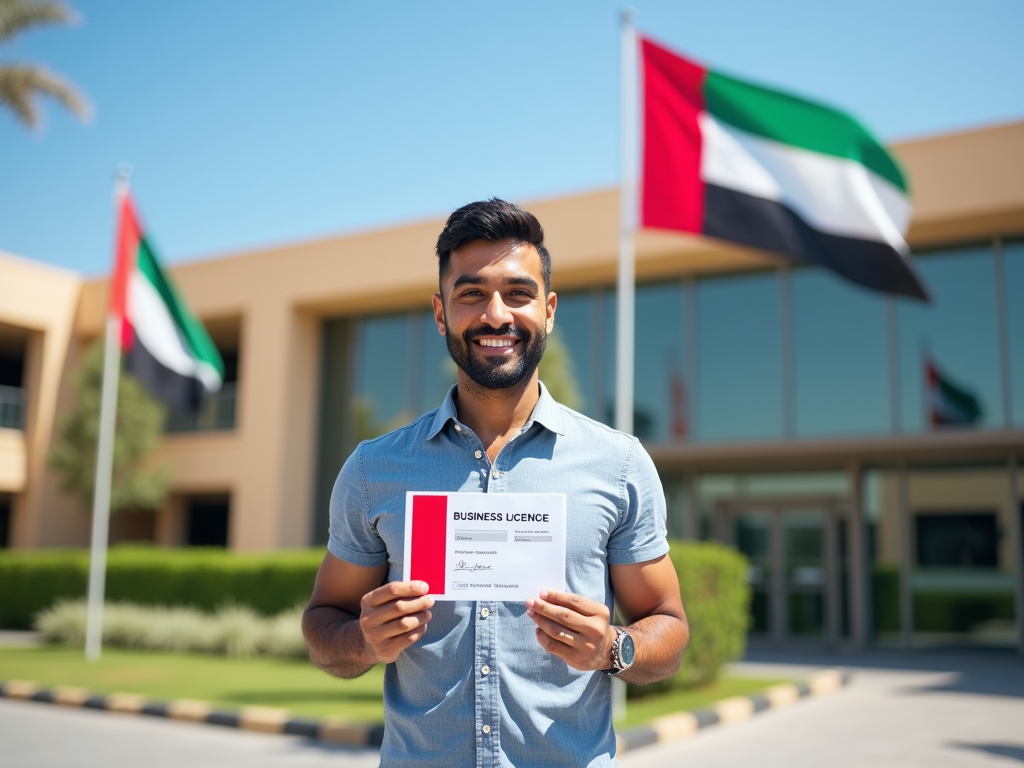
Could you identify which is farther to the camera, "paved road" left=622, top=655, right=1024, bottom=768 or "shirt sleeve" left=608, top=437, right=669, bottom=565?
"paved road" left=622, top=655, right=1024, bottom=768

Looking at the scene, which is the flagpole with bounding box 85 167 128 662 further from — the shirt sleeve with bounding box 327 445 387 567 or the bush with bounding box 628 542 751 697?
the shirt sleeve with bounding box 327 445 387 567

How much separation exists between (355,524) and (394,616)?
35 centimetres

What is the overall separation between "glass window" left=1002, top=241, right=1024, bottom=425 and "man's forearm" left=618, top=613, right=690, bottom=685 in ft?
51.7

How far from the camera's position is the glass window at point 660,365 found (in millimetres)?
18859

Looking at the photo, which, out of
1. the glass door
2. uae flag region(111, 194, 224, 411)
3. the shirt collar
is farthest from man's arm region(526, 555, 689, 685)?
the glass door

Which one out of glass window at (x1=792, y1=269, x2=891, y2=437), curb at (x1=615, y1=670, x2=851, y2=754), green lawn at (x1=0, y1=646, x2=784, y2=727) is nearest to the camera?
curb at (x1=615, y1=670, x2=851, y2=754)

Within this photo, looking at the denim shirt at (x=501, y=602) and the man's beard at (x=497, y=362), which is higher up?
the man's beard at (x=497, y=362)

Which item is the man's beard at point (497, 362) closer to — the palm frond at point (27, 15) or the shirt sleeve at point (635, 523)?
the shirt sleeve at point (635, 523)

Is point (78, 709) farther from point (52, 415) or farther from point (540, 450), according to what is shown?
point (52, 415)

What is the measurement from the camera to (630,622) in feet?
7.90

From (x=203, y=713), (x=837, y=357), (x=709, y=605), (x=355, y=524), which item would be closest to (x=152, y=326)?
(x=203, y=713)

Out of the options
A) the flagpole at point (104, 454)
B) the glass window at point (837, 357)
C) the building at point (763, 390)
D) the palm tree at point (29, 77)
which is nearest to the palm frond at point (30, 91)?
the palm tree at point (29, 77)

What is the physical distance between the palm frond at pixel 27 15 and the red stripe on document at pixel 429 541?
16893 mm

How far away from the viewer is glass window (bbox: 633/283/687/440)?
1886 cm
